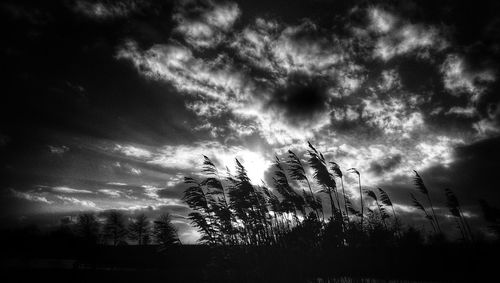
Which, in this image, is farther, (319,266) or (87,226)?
(87,226)

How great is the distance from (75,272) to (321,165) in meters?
24.8

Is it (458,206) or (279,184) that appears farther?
(458,206)

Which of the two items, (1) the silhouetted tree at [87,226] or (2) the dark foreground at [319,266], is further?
(1) the silhouetted tree at [87,226]

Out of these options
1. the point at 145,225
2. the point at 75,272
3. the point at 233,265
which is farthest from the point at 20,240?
the point at 233,265

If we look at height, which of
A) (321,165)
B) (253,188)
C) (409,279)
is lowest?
(409,279)

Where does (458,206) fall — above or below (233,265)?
above

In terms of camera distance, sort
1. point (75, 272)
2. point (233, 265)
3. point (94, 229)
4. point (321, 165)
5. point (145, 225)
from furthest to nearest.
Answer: point (145, 225)
point (94, 229)
point (75, 272)
point (321, 165)
point (233, 265)

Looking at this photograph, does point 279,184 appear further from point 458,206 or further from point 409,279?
point 458,206

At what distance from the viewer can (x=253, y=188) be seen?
14352 millimetres

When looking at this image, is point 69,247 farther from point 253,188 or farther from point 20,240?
point 253,188

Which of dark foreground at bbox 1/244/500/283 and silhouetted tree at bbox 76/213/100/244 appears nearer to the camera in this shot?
dark foreground at bbox 1/244/500/283

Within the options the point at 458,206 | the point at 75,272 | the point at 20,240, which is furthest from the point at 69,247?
the point at 458,206

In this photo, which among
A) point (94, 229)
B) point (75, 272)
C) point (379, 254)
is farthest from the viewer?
point (94, 229)

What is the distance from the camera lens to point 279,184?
15445 millimetres
